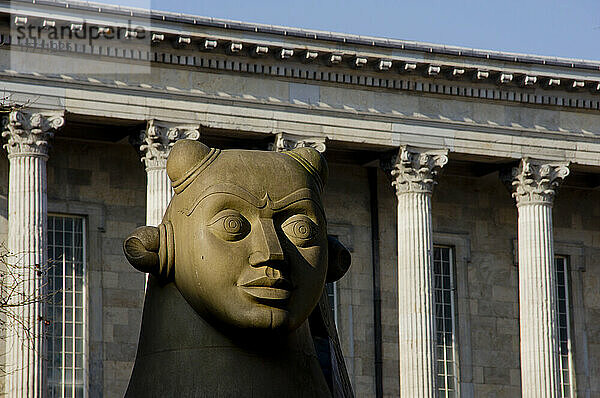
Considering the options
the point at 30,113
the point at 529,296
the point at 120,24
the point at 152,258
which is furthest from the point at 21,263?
the point at 152,258

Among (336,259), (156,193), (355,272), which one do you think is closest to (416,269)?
(355,272)

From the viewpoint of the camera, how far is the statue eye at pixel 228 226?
9.13 metres

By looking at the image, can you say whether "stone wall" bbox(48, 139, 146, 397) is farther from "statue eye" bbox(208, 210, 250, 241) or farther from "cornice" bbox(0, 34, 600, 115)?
"statue eye" bbox(208, 210, 250, 241)

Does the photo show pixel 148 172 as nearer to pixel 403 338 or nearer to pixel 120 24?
pixel 120 24

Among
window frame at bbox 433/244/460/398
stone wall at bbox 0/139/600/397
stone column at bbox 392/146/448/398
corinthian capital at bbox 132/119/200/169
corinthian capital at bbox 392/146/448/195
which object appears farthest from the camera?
window frame at bbox 433/244/460/398

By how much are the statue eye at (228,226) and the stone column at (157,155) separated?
26519 mm

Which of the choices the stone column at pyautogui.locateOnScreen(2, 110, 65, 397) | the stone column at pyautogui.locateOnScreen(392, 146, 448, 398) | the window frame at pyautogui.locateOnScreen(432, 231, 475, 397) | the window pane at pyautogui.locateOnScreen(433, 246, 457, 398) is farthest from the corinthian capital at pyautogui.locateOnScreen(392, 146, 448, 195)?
the stone column at pyautogui.locateOnScreen(2, 110, 65, 397)

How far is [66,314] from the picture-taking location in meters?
38.2

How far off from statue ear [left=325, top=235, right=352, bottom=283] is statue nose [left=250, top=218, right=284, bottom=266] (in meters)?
0.54

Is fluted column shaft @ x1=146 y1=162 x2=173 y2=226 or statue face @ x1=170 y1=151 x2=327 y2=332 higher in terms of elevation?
fluted column shaft @ x1=146 y1=162 x2=173 y2=226

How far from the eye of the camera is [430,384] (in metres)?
38.0

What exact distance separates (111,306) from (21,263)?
452 cm

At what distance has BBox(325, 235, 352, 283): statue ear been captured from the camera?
964cm

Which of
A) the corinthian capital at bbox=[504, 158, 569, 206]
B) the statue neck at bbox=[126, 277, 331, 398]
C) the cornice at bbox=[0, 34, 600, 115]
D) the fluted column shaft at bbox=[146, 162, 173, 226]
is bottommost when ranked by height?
the statue neck at bbox=[126, 277, 331, 398]
